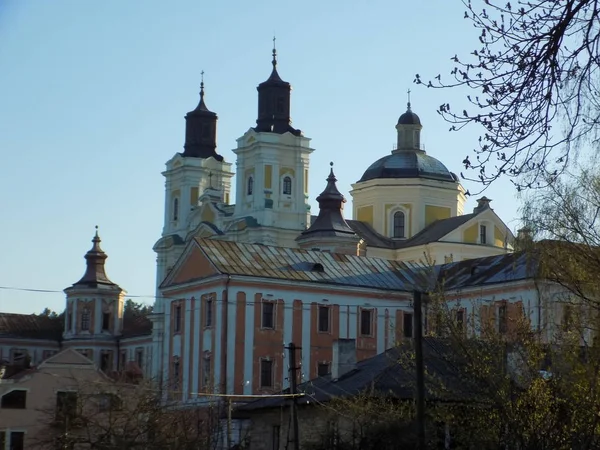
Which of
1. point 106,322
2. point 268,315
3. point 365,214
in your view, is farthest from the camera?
point 106,322

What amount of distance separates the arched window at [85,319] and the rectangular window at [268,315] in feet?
147

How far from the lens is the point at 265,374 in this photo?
5541 centimetres

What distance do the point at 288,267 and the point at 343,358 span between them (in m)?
19.6

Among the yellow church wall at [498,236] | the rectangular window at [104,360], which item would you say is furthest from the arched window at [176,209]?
the yellow church wall at [498,236]

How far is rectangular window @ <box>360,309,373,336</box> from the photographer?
5841 centimetres

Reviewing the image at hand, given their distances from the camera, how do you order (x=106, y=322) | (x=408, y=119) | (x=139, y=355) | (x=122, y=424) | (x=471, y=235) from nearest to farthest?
1. (x=122, y=424)
2. (x=471, y=235)
3. (x=408, y=119)
4. (x=139, y=355)
5. (x=106, y=322)

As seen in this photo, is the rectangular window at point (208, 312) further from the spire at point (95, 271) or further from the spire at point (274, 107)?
the spire at point (95, 271)

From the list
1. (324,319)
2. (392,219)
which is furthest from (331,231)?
(324,319)

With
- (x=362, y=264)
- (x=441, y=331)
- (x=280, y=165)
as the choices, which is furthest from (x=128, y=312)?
(x=441, y=331)

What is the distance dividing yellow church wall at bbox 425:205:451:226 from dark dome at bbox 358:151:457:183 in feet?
6.17

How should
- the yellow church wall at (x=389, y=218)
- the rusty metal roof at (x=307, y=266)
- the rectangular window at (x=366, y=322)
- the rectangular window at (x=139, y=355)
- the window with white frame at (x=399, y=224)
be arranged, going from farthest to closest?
the rectangular window at (x=139, y=355) < the window with white frame at (x=399, y=224) < the yellow church wall at (x=389, y=218) < the rectangular window at (x=366, y=322) < the rusty metal roof at (x=307, y=266)

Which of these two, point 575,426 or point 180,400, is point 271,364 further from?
point 575,426

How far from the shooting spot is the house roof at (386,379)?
93.0 feet

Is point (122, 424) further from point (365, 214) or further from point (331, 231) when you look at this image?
point (365, 214)
